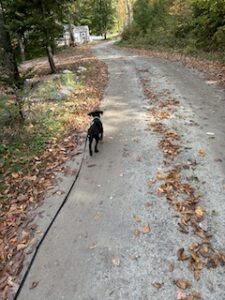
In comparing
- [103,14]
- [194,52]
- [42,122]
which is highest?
[103,14]

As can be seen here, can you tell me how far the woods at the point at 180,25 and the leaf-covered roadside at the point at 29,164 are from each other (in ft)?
27.9

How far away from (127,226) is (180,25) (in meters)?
21.1

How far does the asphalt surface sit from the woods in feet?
28.7

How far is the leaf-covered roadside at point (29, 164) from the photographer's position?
4.27 meters

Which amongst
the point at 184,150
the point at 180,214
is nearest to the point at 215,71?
the point at 184,150

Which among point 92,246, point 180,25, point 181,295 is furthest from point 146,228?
point 180,25

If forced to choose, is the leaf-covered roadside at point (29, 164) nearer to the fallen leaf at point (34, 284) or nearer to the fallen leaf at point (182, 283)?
the fallen leaf at point (34, 284)

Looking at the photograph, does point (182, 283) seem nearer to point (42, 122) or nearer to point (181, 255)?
point (181, 255)

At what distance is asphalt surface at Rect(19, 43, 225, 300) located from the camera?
348 centimetres

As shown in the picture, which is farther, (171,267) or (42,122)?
(42,122)

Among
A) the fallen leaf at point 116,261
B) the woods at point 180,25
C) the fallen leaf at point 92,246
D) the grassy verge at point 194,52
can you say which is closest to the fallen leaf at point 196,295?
the fallen leaf at point 116,261

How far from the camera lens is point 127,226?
4379 mm

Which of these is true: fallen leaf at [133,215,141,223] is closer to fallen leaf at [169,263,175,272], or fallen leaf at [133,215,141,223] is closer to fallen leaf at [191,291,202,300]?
fallen leaf at [169,263,175,272]

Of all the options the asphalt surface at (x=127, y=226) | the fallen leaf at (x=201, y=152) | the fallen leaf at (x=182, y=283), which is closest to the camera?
the fallen leaf at (x=182, y=283)
